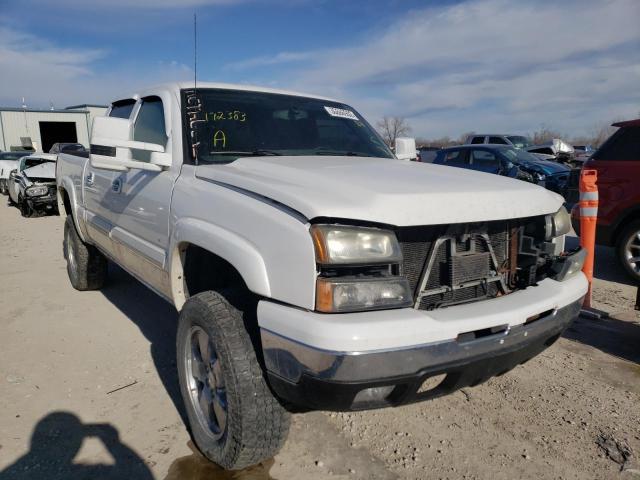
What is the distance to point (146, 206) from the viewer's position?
125 inches

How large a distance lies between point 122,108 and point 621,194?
546 cm

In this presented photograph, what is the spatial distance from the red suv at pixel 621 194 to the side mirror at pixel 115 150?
502 cm

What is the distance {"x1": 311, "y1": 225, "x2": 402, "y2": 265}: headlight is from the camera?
1.87 m

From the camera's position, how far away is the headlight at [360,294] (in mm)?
1854

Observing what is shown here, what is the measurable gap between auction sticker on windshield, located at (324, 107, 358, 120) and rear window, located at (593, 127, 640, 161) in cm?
375

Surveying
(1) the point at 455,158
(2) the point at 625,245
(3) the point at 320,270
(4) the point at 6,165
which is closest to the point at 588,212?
(2) the point at 625,245

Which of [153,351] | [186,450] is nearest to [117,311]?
[153,351]

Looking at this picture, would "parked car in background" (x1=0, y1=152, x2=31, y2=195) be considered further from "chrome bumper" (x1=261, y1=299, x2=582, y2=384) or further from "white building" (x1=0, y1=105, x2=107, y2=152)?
"chrome bumper" (x1=261, y1=299, x2=582, y2=384)

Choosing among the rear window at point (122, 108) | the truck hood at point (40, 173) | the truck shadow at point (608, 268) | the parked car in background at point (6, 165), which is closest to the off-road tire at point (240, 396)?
the rear window at point (122, 108)

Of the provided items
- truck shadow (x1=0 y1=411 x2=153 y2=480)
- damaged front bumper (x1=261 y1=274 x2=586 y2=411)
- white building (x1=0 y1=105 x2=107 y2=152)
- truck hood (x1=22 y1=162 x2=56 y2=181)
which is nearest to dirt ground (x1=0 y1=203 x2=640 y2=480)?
truck shadow (x1=0 y1=411 x2=153 y2=480)

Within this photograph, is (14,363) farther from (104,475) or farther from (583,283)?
(583,283)

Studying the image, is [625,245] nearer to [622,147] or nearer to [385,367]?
[622,147]

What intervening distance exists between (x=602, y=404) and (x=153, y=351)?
3190mm

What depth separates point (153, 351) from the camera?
12.8 feet
